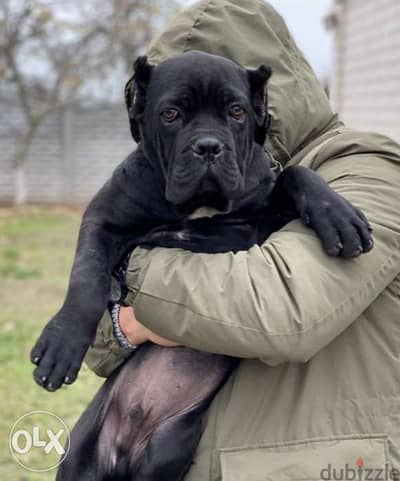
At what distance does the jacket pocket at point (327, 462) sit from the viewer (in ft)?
6.39

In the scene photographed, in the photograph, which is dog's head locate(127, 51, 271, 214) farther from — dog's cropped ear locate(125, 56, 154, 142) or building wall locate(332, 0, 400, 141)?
building wall locate(332, 0, 400, 141)

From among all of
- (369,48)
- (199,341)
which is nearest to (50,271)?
(369,48)

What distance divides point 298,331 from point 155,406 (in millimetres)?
602

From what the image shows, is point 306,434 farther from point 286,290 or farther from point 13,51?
point 13,51

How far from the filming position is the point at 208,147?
218 cm

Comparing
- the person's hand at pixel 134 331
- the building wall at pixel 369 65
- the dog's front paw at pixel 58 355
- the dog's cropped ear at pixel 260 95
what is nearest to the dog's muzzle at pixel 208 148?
the dog's cropped ear at pixel 260 95

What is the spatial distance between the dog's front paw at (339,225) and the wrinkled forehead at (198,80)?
0.45m

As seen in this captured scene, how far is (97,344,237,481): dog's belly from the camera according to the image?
7.05 feet

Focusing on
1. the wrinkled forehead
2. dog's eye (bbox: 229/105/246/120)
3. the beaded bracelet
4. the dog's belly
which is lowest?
the dog's belly

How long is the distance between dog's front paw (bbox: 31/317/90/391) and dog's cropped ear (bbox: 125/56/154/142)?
73 cm

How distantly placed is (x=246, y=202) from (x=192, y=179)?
213 mm

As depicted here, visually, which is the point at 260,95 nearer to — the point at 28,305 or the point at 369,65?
the point at 28,305

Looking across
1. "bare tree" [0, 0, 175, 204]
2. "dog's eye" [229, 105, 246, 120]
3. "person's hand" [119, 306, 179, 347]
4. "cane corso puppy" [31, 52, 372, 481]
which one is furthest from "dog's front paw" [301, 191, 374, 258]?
"bare tree" [0, 0, 175, 204]

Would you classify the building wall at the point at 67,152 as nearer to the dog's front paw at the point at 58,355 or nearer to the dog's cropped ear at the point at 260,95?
the dog's cropped ear at the point at 260,95
